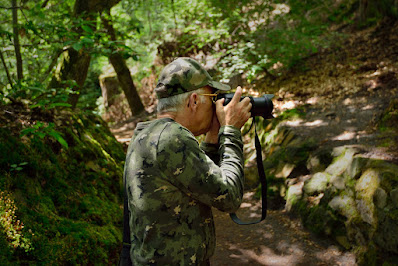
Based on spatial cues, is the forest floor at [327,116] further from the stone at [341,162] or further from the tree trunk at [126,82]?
the tree trunk at [126,82]

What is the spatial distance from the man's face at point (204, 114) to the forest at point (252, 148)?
4.60 ft

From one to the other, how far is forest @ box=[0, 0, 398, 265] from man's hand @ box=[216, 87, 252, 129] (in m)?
1.53

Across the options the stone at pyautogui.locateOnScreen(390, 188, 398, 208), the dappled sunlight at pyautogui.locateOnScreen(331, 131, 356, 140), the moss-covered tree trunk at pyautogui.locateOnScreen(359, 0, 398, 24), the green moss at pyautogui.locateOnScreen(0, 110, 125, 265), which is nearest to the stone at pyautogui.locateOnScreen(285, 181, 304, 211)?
the dappled sunlight at pyautogui.locateOnScreen(331, 131, 356, 140)

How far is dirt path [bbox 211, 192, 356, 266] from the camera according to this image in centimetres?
409

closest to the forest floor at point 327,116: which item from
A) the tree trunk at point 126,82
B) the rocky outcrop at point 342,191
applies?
the rocky outcrop at point 342,191

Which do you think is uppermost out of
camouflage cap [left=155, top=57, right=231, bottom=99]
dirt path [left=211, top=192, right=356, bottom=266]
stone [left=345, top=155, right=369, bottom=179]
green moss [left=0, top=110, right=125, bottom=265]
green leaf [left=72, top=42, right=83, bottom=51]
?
green leaf [left=72, top=42, right=83, bottom=51]

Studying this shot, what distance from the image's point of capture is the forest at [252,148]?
9.76ft

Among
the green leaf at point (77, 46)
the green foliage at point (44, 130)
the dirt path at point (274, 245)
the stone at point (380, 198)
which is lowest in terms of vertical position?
the dirt path at point (274, 245)

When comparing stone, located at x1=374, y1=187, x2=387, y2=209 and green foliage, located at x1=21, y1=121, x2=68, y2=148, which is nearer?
green foliage, located at x1=21, y1=121, x2=68, y2=148

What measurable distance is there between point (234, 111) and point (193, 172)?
0.48 m

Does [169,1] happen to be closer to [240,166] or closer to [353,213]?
[353,213]

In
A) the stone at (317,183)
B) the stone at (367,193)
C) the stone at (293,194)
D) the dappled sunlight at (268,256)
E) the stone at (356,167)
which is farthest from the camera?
the stone at (293,194)

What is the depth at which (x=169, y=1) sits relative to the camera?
39.8ft

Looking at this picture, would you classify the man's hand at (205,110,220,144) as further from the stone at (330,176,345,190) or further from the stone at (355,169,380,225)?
the stone at (330,176,345,190)
